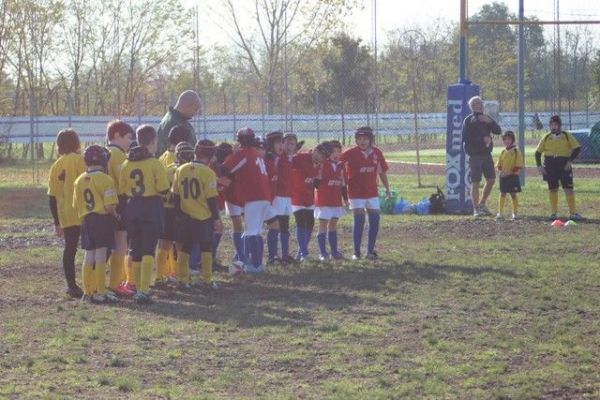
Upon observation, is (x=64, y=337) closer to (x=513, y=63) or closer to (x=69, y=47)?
(x=69, y=47)

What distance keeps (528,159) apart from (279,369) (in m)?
31.9

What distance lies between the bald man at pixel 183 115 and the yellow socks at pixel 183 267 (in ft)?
4.69

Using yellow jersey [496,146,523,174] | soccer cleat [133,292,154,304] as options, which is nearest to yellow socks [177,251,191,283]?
soccer cleat [133,292,154,304]

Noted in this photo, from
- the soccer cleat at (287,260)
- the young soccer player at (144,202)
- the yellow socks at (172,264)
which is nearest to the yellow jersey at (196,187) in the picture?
the young soccer player at (144,202)

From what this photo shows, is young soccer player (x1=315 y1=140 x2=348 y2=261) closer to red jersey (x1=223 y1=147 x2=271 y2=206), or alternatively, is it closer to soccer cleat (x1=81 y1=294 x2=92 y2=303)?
red jersey (x1=223 y1=147 x2=271 y2=206)

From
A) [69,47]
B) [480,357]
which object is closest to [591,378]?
[480,357]

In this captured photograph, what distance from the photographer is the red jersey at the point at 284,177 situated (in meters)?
14.8

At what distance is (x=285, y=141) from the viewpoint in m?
15.0

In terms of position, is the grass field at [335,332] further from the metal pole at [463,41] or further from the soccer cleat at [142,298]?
the metal pole at [463,41]

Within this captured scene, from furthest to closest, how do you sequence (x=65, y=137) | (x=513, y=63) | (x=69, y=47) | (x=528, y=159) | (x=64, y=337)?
(x=513, y=63)
(x=69, y=47)
(x=528, y=159)
(x=65, y=137)
(x=64, y=337)

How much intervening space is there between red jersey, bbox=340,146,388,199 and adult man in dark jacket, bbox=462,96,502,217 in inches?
202

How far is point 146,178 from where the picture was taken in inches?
470

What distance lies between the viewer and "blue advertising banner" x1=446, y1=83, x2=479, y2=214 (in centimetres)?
2173

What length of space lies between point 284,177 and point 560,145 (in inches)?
273
